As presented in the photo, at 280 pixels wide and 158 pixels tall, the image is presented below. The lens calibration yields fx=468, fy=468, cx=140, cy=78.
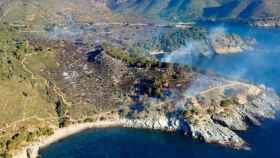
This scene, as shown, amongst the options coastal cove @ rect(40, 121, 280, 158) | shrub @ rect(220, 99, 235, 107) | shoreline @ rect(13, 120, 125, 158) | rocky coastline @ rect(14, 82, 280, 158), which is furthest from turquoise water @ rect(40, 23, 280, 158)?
shrub @ rect(220, 99, 235, 107)

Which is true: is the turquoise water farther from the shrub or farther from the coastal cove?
the shrub

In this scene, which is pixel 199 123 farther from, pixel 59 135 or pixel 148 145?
pixel 59 135

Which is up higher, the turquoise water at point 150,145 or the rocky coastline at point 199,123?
the rocky coastline at point 199,123

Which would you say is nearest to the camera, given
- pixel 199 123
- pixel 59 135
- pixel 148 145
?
pixel 148 145

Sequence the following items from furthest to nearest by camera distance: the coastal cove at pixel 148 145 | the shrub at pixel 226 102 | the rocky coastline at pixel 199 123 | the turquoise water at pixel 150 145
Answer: the shrub at pixel 226 102
the rocky coastline at pixel 199 123
the coastal cove at pixel 148 145
the turquoise water at pixel 150 145

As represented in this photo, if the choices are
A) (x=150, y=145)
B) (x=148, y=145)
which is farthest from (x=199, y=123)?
(x=148, y=145)

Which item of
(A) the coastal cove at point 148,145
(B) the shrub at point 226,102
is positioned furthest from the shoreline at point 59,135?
(B) the shrub at point 226,102

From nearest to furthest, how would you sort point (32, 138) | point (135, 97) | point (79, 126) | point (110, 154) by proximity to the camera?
point (110, 154) < point (32, 138) < point (79, 126) < point (135, 97)

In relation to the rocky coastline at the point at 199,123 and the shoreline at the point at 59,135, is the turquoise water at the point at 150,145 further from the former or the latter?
the rocky coastline at the point at 199,123

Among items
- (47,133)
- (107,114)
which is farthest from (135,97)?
(47,133)

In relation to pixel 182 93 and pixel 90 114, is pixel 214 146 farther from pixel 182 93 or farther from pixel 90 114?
pixel 90 114

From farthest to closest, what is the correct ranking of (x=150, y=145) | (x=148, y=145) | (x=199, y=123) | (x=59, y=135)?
(x=59, y=135) < (x=199, y=123) < (x=150, y=145) < (x=148, y=145)
